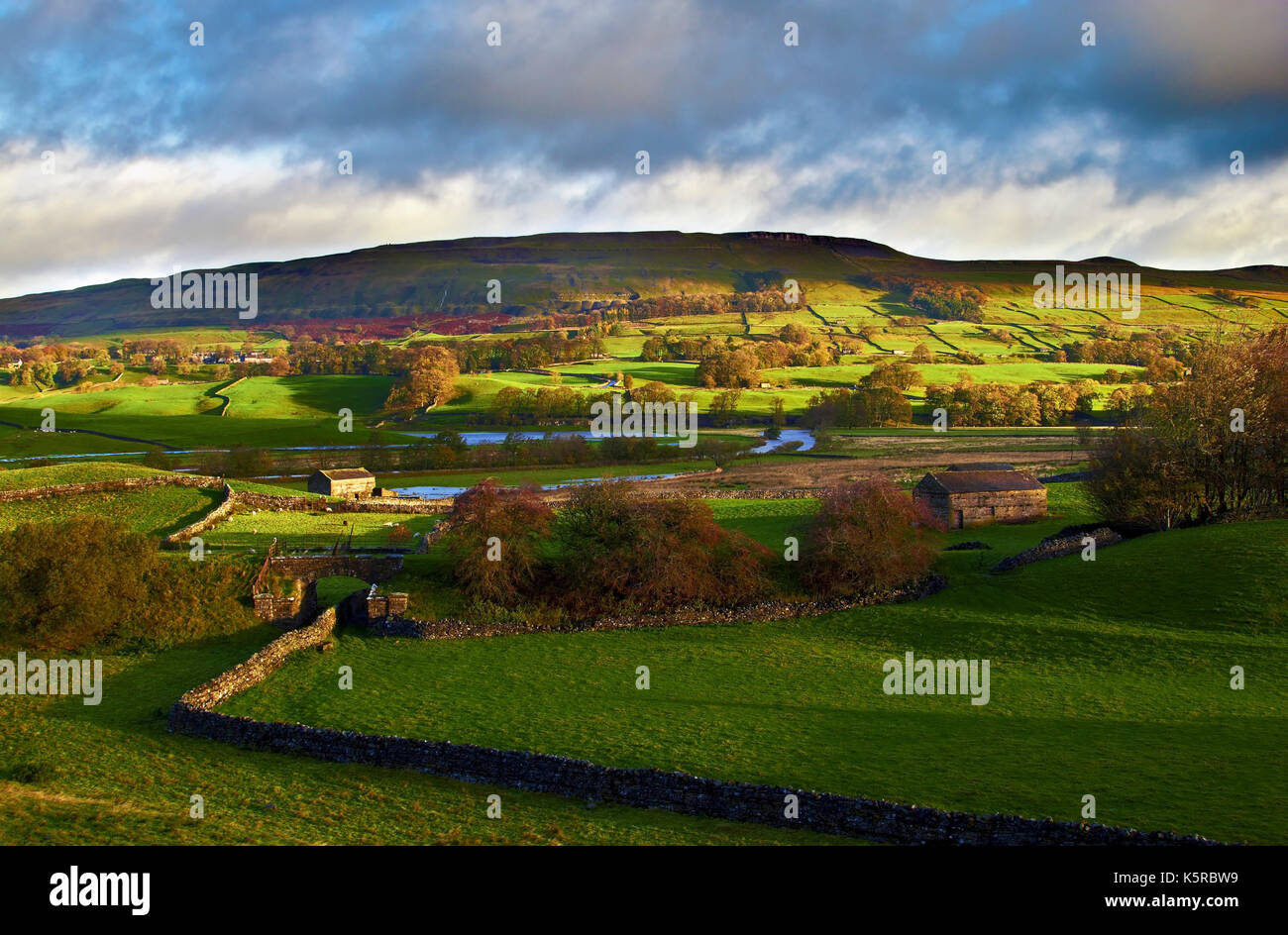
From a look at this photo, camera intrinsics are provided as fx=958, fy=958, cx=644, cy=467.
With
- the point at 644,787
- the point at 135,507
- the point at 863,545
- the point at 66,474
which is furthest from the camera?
the point at 66,474

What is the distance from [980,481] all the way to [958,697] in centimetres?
3082

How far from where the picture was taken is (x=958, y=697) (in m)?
27.3

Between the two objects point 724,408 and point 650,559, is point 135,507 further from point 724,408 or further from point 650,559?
point 724,408

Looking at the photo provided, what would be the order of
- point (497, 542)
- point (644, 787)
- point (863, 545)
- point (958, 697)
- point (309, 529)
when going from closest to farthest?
point (644, 787) < point (958, 697) < point (497, 542) < point (863, 545) < point (309, 529)

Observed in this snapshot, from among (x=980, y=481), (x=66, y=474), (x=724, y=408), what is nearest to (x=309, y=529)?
(x=66, y=474)

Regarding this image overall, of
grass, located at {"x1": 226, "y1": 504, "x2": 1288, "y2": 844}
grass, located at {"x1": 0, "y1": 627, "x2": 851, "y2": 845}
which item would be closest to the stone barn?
grass, located at {"x1": 226, "y1": 504, "x2": 1288, "y2": 844}

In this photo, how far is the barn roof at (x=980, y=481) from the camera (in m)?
55.1

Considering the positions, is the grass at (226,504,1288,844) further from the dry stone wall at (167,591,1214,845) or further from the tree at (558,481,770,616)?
the tree at (558,481,770,616)

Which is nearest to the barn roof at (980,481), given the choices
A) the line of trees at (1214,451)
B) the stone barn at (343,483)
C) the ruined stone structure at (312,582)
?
the line of trees at (1214,451)

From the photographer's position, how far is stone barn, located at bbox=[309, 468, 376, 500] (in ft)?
229

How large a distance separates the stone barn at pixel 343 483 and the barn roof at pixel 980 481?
3985 centimetres

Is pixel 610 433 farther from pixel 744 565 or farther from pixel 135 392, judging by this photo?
pixel 135 392

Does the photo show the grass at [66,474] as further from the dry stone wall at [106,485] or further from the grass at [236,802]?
the grass at [236,802]

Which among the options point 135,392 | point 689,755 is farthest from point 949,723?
point 135,392
